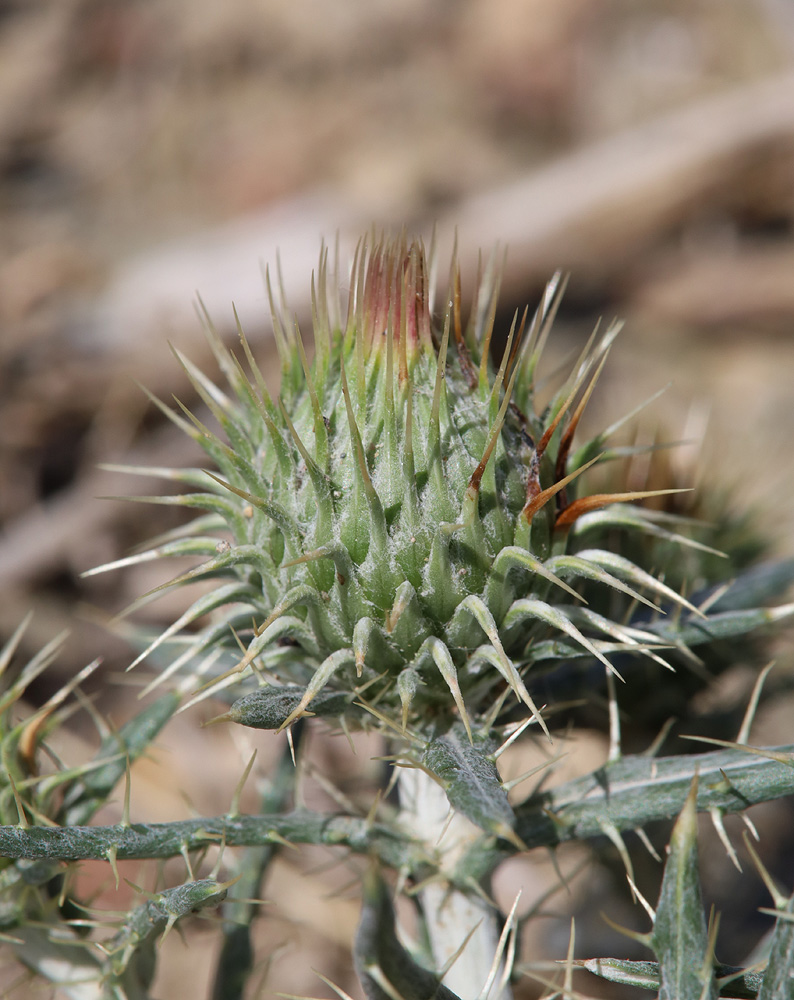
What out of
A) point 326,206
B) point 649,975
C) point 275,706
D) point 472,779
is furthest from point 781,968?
point 326,206

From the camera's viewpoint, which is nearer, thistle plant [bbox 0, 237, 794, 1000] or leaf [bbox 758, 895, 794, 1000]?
leaf [bbox 758, 895, 794, 1000]

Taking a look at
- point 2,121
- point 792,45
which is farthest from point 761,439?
point 2,121

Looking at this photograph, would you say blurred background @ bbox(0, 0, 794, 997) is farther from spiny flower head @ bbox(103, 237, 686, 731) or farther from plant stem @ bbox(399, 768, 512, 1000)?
plant stem @ bbox(399, 768, 512, 1000)

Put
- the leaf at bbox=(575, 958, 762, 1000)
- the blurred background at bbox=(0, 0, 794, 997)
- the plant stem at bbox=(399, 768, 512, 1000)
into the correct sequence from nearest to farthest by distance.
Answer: the leaf at bbox=(575, 958, 762, 1000) → the plant stem at bbox=(399, 768, 512, 1000) → the blurred background at bbox=(0, 0, 794, 997)

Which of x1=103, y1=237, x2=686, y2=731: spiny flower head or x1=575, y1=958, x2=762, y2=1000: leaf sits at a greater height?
x1=103, y1=237, x2=686, y2=731: spiny flower head

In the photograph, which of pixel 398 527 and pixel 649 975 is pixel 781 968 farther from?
pixel 398 527

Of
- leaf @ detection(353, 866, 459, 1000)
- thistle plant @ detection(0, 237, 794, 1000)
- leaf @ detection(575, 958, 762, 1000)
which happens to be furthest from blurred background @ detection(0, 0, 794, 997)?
leaf @ detection(353, 866, 459, 1000)

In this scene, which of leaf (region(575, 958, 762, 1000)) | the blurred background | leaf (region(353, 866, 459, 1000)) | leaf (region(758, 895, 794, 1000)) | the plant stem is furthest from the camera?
the blurred background

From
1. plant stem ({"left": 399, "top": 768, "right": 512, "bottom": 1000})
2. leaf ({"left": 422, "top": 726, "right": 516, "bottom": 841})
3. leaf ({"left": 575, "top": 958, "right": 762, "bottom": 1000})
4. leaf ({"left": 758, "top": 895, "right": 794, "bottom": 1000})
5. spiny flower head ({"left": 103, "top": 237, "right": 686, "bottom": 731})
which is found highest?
spiny flower head ({"left": 103, "top": 237, "right": 686, "bottom": 731})
